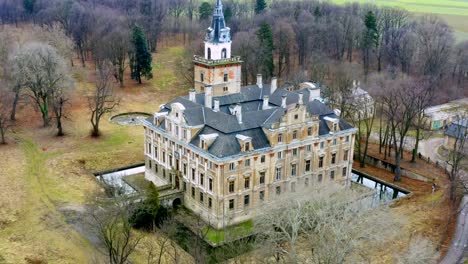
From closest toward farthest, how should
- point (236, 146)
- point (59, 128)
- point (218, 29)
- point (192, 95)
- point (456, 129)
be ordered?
point (236, 146), point (192, 95), point (218, 29), point (456, 129), point (59, 128)

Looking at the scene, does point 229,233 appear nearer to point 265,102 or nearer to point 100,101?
point 265,102

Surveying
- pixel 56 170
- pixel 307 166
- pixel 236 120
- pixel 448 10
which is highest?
pixel 448 10

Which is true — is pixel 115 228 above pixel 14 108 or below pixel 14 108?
below

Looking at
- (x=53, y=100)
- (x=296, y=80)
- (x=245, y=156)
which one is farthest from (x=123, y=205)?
(x=296, y=80)

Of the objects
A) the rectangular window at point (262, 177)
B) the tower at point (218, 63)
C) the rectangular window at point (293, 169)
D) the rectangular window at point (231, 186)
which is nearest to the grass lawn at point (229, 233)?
the rectangular window at point (231, 186)

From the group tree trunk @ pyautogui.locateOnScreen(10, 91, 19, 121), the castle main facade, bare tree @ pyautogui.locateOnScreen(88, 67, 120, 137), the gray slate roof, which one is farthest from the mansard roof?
tree trunk @ pyautogui.locateOnScreen(10, 91, 19, 121)

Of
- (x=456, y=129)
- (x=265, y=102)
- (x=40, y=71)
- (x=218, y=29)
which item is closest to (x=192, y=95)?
(x=265, y=102)

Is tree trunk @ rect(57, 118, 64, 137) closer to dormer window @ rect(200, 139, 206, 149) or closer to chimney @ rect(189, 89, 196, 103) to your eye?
chimney @ rect(189, 89, 196, 103)
